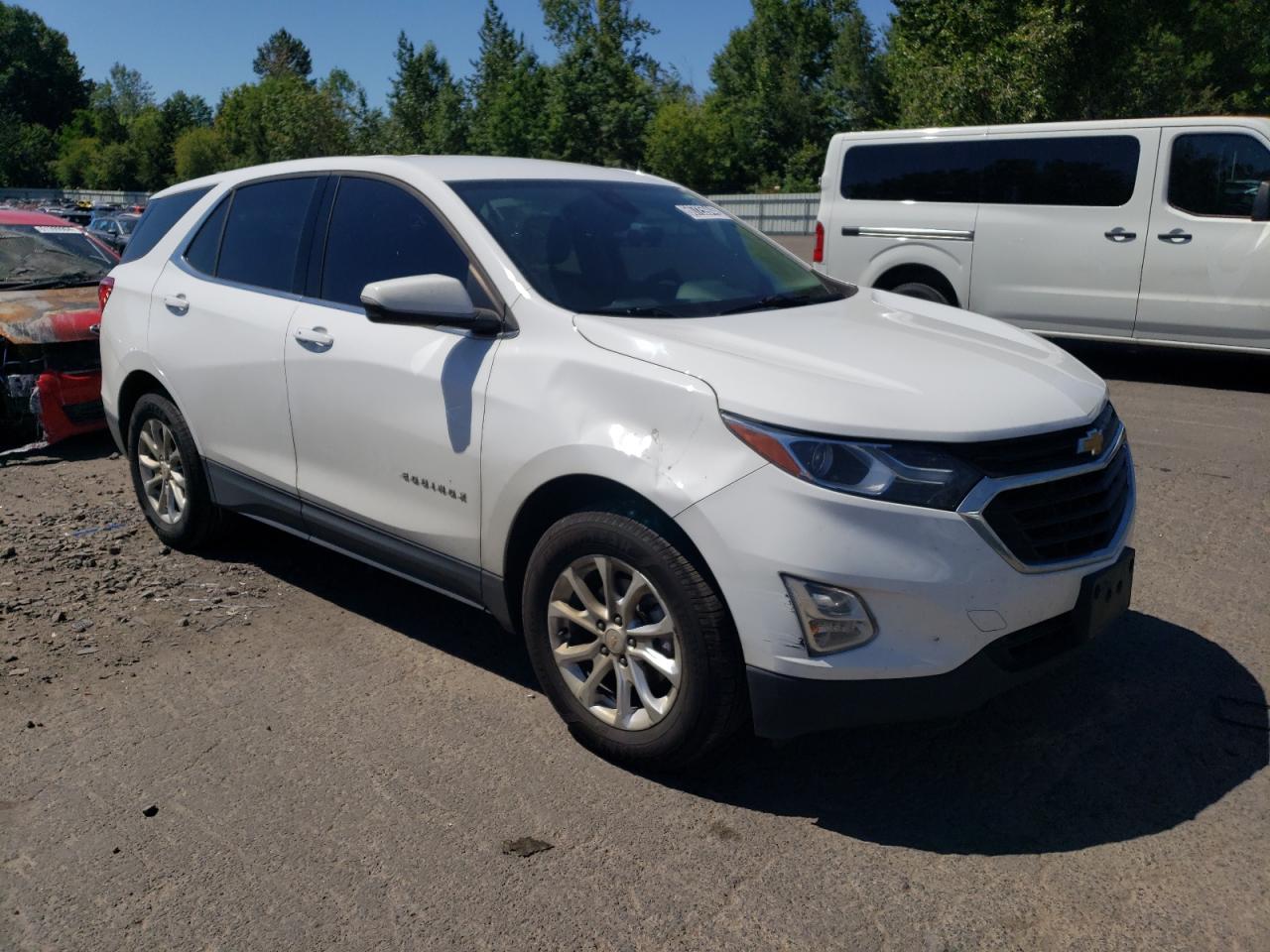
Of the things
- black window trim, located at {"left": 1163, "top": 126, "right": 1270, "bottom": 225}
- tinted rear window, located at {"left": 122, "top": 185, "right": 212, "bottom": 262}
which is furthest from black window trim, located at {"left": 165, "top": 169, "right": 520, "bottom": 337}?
black window trim, located at {"left": 1163, "top": 126, "right": 1270, "bottom": 225}

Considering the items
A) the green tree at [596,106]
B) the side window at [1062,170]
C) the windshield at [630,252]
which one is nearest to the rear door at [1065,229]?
the side window at [1062,170]

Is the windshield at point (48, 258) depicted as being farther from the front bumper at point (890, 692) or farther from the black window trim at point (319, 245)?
the front bumper at point (890, 692)

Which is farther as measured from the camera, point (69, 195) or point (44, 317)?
point (69, 195)

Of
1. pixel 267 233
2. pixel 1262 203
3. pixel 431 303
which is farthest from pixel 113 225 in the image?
pixel 431 303

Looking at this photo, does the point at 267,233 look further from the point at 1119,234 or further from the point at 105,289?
the point at 1119,234

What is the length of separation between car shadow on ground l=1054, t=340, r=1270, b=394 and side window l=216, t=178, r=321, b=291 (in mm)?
7231

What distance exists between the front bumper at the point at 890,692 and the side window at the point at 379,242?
5.59 feet

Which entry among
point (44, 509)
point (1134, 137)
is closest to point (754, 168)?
point (1134, 137)

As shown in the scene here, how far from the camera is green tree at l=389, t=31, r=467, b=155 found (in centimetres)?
6769

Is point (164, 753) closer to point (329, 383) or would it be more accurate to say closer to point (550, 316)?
point (329, 383)

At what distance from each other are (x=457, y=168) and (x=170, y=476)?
2139mm

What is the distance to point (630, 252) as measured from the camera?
410 cm

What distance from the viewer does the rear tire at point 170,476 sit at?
5.11m

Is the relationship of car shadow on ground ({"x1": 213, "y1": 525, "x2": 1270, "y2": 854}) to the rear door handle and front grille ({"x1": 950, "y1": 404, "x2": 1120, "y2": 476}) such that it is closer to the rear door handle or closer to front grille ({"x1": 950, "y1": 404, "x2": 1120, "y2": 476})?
front grille ({"x1": 950, "y1": 404, "x2": 1120, "y2": 476})
